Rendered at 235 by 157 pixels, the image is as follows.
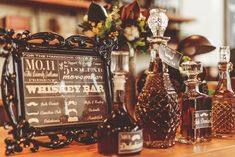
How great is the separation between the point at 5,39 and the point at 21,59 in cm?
6

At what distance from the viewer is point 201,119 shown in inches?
35.5

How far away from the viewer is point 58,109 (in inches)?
33.5

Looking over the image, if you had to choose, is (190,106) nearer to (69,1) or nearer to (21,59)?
(21,59)

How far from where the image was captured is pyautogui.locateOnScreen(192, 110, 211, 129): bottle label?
2.92ft

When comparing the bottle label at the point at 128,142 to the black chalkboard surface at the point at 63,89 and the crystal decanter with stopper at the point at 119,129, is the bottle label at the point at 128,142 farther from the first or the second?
the black chalkboard surface at the point at 63,89

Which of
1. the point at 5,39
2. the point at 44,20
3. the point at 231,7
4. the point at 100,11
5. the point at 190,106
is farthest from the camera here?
the point at 231,7

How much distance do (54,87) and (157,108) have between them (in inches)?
9.8

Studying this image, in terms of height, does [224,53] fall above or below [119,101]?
above

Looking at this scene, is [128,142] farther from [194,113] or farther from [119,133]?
[194,113]

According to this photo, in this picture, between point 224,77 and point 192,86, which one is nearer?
point 192,86

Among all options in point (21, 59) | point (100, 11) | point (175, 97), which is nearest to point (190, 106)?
point (175, 97)

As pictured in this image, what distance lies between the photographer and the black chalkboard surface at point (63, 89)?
2.69 ft

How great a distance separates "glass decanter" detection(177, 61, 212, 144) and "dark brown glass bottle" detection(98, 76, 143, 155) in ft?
0.66

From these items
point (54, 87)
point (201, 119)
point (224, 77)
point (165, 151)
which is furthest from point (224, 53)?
point (54, 87)
